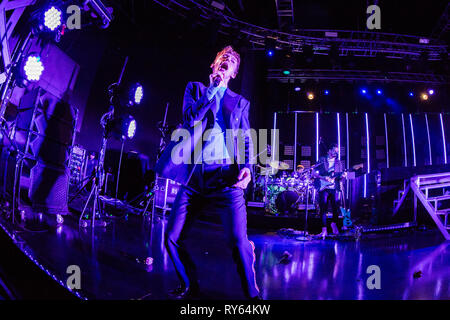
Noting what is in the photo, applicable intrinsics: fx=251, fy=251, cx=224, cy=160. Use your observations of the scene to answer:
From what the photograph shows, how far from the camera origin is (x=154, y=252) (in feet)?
10.4

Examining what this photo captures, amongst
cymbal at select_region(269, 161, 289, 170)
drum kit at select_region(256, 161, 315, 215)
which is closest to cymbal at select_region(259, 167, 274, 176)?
drum kit at select_region(256, 161, 315, 215)

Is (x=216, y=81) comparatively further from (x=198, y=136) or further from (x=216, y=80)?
(x=198, y=136)

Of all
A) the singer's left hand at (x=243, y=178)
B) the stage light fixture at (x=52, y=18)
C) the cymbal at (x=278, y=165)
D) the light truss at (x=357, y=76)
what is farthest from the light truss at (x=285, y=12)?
the singer's left hand at (x=243, y=178)

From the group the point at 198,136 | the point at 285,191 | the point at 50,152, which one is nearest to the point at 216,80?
the point at 198,136

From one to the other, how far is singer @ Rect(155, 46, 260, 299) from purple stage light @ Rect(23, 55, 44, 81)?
311cm

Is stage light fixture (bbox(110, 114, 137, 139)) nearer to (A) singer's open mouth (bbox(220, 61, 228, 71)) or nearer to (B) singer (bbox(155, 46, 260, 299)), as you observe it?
(B) singer (bbox(155, 46, 260, 299))

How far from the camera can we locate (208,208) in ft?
5.93

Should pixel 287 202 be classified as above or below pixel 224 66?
below

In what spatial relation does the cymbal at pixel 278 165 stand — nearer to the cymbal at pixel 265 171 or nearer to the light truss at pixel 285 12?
the cymbal at pixel 265 171

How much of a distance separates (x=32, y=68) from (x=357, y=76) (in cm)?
1193

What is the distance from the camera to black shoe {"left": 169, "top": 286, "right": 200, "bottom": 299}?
1.79m
